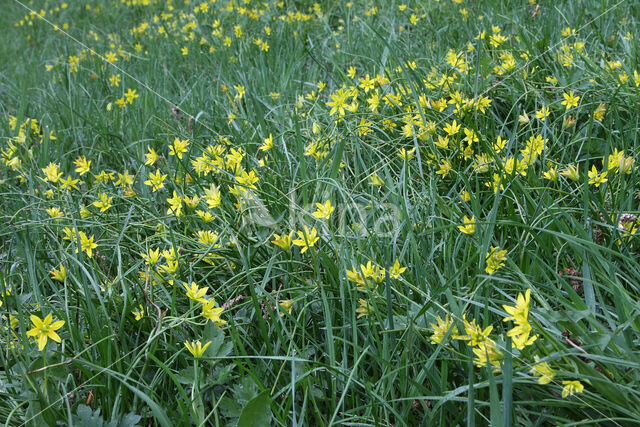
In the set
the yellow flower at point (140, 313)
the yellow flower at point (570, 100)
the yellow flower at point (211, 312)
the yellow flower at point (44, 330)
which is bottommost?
the yellow flower at point (140, 313)

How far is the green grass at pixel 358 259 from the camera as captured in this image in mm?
1311

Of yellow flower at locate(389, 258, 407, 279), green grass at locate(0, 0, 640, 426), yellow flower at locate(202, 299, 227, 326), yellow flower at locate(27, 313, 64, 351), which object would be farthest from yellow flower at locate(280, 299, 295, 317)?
yellow flower at locate(27, 313, 64, 351)

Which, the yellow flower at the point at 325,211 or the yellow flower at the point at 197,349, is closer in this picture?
the yellow flower at the point at 197,349

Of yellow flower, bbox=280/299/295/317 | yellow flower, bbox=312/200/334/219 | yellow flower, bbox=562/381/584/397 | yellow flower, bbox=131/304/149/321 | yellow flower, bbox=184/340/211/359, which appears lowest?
yellow flower, bbox=131/304/149/321

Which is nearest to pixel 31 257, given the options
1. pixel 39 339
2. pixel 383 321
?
pixel 39 339

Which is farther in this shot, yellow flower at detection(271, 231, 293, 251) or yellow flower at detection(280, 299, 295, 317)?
yellow flower at detection(271, 231, 293, 251)

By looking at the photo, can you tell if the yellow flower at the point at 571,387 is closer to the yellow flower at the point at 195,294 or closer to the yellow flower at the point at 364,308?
the yellow flower at the point at 364,308

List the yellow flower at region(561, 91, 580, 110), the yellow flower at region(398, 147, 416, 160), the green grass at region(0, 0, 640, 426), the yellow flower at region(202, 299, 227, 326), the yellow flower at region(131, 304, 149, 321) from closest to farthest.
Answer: the green grass at region(0, 0, 640, 426)
the yellow flower at region(202, 299, 227, 326)
the yellow flower at region(131, 304, 149, 321)
the yellow flower at region(398, 147, 416, 160)
the yellow flower at region(561, 91, 580, 110)

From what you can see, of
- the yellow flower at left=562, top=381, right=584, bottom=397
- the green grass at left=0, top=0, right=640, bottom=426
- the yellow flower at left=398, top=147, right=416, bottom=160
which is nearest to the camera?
the yellow flower at left=562, top=381, right=584, bottom=397

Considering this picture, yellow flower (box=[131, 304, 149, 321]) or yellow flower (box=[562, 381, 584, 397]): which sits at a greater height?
yellow flower (box=[562, 381, 584, 397])

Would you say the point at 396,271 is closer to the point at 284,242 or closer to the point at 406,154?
the point at 284,242

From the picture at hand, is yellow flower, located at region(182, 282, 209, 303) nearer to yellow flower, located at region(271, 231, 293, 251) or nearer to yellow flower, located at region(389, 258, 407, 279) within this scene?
yellow flower, located at region(271, 231, 293, 251)

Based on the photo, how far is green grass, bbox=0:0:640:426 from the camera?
1311 mm

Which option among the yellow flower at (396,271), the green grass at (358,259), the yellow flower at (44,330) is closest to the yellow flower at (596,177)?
the green grass at (358,259)
